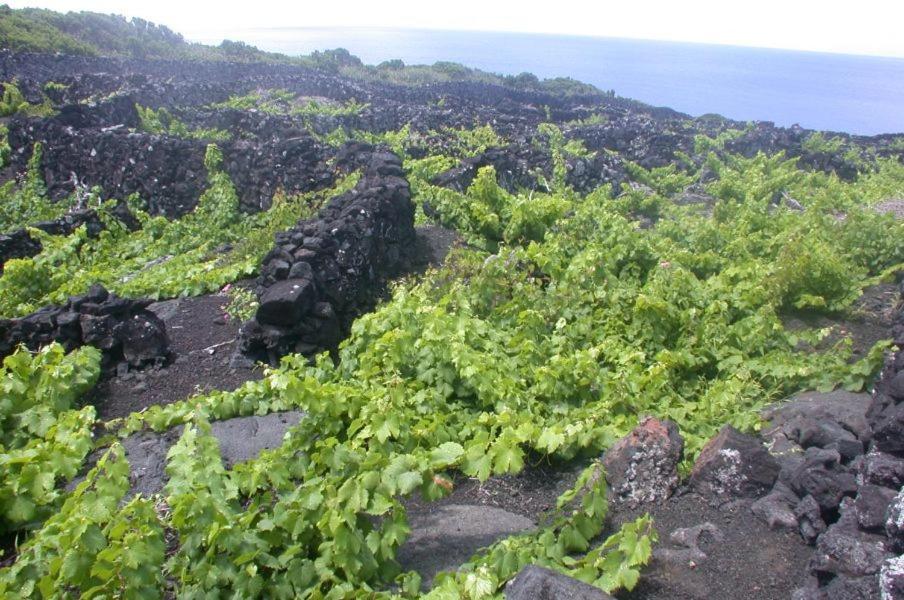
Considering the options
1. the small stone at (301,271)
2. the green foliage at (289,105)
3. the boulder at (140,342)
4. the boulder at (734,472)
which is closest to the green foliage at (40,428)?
the boulder at (140,342)

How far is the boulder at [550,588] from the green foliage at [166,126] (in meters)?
17.7

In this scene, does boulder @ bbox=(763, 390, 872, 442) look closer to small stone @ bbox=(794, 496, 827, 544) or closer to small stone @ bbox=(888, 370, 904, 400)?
small stone @ bbox=(888, 370, 904, 400)

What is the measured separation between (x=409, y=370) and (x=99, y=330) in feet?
11.8

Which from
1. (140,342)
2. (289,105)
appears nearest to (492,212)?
(140,342)

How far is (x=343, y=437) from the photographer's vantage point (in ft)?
15.3

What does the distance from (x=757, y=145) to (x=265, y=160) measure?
1819cm

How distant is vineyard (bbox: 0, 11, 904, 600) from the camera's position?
3.21 metres

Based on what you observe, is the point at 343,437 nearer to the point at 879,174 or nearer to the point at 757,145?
the point at 879,174

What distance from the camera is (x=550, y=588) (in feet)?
8.72

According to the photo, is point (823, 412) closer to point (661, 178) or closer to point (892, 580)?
point (892, 580)

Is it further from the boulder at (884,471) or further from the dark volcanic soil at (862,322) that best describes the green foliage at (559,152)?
the boulder at (884,471)

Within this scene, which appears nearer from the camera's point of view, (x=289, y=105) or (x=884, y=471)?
(x=884, y=471)

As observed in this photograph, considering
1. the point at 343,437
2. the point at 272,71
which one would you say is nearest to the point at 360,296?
the point at 343,437

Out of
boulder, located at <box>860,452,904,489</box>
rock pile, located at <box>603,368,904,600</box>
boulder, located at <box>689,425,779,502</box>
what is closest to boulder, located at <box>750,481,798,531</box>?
rock pile, located at <box>603,368,904,600</box>
